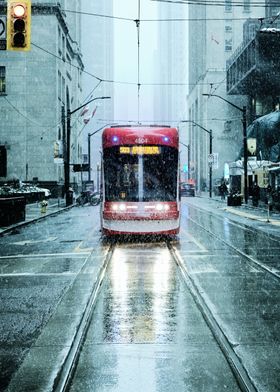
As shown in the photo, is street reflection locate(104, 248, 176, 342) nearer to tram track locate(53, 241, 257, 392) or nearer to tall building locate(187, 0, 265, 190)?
tram track locate(53, 241, 257, 392)

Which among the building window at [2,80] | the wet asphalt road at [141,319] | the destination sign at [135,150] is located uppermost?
the building window at [2,80]

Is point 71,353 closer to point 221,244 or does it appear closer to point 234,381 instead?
point 234,381

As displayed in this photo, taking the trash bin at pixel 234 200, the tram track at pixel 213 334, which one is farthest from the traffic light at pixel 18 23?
the trash bin at pixel 234 200

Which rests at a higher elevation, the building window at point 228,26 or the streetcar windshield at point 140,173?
the building window at point 228,26

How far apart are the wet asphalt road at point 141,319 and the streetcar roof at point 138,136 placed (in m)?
3.92

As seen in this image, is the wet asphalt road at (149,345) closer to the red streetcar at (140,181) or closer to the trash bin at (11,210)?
the red streetcar at (140,181)

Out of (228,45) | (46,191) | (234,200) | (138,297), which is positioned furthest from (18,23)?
(228,45)

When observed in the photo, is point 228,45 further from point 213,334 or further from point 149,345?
point 149,345

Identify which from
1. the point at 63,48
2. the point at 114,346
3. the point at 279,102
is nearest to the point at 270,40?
the point at 279,102

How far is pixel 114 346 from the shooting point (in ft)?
20.7

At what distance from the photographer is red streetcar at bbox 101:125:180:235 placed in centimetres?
1692

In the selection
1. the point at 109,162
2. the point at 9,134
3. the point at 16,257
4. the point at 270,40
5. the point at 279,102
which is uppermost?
the point at 270,40

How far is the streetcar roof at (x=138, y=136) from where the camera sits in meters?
17.6

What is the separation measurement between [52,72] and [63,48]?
8908 millimetres
